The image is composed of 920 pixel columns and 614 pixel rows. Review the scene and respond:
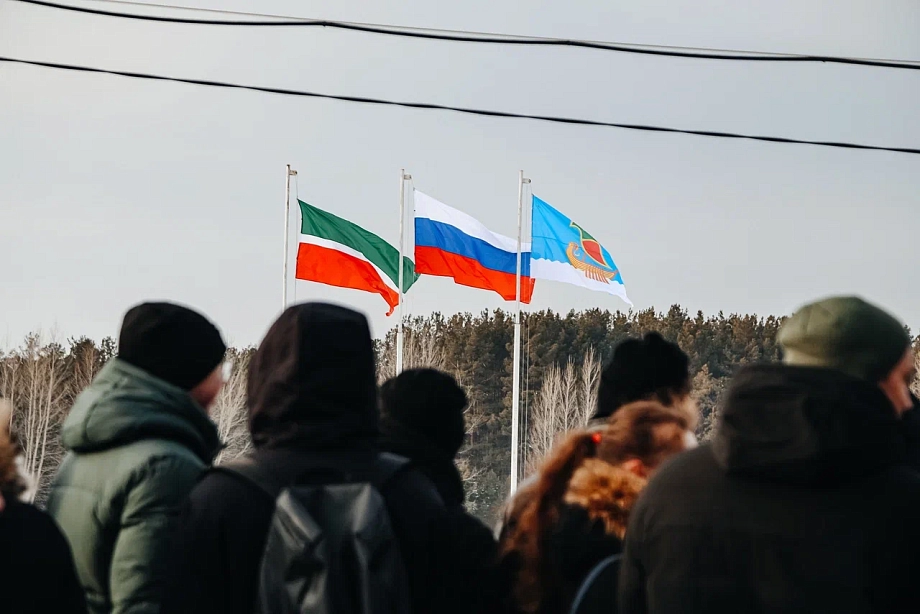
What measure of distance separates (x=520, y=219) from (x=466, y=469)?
40.0m

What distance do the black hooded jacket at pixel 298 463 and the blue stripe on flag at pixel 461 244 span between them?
68.7ft

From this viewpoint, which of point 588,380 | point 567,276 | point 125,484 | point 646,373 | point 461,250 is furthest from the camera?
point 588,380

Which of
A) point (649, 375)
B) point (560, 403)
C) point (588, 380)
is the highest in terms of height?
point (649, 375)

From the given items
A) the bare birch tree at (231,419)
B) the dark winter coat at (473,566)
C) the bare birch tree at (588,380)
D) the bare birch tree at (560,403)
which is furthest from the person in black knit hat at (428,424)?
the bare birch tree at (588,380)

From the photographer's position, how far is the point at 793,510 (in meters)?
2.42

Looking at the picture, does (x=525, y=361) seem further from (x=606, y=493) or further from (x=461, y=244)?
(x=606, y=493)

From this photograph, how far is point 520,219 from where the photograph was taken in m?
27.6

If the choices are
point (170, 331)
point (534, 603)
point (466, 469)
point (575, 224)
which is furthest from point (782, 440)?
point (466, 469)

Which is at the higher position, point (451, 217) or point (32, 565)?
point (451, 217)

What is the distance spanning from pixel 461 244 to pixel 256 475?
21.7 metres

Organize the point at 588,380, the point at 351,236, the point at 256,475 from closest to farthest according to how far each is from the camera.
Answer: the point at 256,475
the point at 351,236
the point at 588,380

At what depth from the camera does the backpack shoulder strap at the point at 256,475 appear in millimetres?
2664

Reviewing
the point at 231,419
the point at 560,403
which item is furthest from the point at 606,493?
the point at 560,403

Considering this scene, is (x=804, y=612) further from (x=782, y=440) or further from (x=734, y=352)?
(x=734, y=352)
